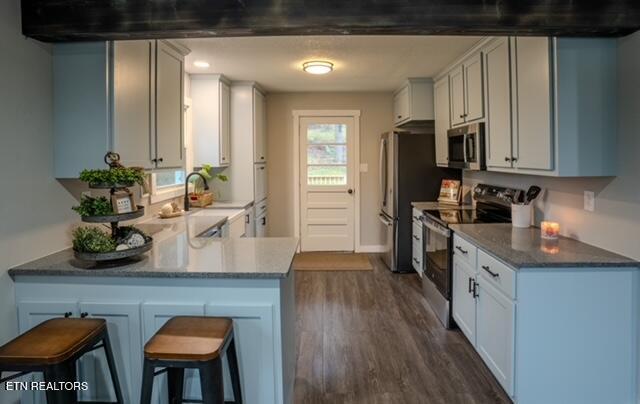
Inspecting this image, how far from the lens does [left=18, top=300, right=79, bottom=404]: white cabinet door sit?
199cm

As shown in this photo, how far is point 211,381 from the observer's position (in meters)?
1.56

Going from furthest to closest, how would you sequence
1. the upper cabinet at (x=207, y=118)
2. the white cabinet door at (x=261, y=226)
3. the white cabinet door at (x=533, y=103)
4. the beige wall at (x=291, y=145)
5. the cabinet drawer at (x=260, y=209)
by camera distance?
the beige wall at (x=291, y=145) → the white cabinet door at (x=261, y=226) → the cabinet drawer at (x=260, y=209) → the upper cabinet at (x=207, y=118) → the white cabinet door at (x=533, y=103)

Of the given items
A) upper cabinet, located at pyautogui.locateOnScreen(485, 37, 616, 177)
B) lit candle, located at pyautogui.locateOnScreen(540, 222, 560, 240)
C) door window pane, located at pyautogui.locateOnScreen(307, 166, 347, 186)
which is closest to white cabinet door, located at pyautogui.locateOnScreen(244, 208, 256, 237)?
door window pane, located at pyautogui.locateOnScreen(307, 166, 347, 186)

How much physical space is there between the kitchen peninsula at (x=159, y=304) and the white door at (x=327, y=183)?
4.00 m

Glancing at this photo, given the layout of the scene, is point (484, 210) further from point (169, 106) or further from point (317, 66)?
point (169, 106)

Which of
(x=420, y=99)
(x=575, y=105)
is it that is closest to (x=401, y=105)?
(x=420, y=99)

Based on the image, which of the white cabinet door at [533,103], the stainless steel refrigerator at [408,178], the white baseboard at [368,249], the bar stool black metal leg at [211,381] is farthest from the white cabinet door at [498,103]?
the white baseboard at [368,249]

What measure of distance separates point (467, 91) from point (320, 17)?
84.9 inches

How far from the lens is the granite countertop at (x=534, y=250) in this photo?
6.75 ft

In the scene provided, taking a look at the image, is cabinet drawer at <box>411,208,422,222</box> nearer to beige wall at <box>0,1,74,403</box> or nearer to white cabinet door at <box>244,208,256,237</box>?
white cabinet door at <box>244,208,256,237</box>

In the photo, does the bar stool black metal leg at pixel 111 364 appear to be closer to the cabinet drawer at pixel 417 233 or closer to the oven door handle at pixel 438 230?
the oven door handle at pixel 438 230

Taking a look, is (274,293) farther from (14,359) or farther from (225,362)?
(14,359)

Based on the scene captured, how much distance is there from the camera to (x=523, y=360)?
2.11 m

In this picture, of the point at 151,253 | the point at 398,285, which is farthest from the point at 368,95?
the point at 151,253
